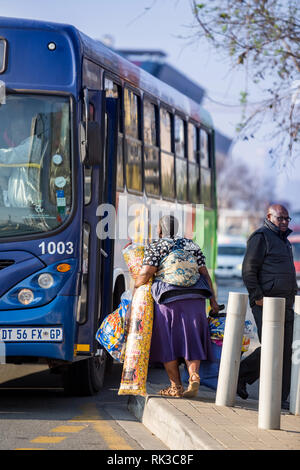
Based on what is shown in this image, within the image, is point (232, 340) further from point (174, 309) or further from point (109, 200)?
point (109, 200)

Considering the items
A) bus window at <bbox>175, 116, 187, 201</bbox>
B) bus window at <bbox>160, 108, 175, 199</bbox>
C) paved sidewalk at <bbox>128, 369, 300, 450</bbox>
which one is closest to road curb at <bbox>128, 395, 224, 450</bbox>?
paved sidewalk at <bbox>128, 369, 300, 450</bbox>

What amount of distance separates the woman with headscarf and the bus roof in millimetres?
1935

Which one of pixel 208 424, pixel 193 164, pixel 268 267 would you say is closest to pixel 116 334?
pixel 268 267

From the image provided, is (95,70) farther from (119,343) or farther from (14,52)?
(119,343)

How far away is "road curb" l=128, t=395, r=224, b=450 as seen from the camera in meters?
7.04

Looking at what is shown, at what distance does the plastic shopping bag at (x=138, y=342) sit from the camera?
29.8 ft

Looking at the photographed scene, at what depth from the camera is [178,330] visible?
927 centimetres

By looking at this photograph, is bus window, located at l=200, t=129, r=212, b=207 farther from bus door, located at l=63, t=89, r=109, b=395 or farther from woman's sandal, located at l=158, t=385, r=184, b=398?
woman's sandal, located at l=158, t=385, r=184, b=398

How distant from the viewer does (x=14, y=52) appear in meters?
9.62

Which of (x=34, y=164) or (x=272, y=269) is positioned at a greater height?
(x=34, y=164)

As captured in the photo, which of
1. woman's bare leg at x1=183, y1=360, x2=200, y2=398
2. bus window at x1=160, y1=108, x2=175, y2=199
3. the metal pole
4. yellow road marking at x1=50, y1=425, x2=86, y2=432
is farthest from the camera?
bus window at x1=160, y1=108, x2=175, y2=199

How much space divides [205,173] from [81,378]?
7.25m

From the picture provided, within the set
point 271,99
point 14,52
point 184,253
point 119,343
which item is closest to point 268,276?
point 184,253

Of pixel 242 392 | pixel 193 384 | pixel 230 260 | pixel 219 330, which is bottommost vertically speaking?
pixel 242 392
